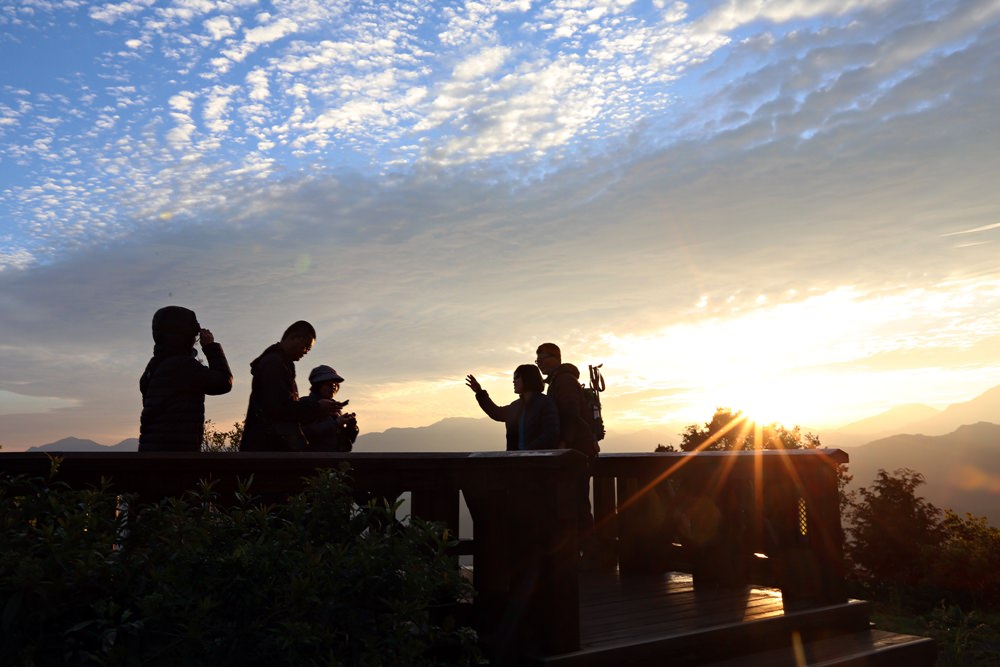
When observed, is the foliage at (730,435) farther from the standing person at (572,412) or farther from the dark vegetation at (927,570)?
the standing person at (572,412)

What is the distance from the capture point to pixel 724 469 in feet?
22.6

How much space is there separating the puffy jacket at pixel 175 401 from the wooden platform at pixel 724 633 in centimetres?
289

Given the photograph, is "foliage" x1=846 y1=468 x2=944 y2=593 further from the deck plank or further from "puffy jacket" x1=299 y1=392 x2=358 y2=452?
"puffy jacket" x1=299 y1=392 x2=358 y2=452

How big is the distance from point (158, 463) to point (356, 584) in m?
2.01

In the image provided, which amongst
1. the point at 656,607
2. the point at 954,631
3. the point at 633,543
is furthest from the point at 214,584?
the point at 954,631

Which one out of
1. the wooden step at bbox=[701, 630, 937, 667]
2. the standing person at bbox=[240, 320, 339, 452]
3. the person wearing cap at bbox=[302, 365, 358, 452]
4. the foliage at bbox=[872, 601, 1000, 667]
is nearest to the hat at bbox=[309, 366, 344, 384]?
the person wearing cap at bbox=[302, 365, 358, 452]

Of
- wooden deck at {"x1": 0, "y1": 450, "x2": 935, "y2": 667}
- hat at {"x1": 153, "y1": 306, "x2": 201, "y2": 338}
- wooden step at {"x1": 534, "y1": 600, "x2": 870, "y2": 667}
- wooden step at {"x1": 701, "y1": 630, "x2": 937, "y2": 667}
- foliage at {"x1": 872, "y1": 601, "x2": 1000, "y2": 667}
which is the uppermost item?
hat at {"x1": 153, "y1": 306, "x2": 201, "y2": 338}

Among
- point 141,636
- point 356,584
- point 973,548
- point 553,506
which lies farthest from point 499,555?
point 973,548

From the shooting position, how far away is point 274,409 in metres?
6.12

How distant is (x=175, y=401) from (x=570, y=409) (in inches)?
145

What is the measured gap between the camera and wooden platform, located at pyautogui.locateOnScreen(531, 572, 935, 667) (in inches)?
208

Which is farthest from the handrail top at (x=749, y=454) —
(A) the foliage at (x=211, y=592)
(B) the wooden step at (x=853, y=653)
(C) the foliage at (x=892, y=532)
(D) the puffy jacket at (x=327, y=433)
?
(C) the foliage at (x=892, y=532)

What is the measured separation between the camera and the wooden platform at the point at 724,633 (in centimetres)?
528

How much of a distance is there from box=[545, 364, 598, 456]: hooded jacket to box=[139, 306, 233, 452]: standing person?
325 cm
